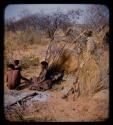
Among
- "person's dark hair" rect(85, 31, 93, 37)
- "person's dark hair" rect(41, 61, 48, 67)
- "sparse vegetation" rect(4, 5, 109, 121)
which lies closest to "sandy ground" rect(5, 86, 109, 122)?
"sparse vegetation" rect(4, 5, 109, 121)

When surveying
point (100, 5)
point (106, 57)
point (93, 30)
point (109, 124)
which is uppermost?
point (100, 5)

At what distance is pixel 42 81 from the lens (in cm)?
76

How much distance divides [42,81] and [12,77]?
131mm

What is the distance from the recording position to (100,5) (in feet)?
2.49

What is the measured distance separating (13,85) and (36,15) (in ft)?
1.06

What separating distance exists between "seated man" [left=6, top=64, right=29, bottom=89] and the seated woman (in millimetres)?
63

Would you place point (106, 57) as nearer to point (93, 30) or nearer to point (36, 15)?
point (93, 30)

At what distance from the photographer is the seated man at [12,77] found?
760mm

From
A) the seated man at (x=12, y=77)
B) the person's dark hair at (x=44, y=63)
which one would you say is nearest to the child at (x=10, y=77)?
the seated man at (x=12, y=77)

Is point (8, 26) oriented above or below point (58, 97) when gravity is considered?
above

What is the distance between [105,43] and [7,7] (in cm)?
45

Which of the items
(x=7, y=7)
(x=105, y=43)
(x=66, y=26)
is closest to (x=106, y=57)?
(x=105, y=43)

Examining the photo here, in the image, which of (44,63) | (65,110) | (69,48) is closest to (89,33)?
(69,48)

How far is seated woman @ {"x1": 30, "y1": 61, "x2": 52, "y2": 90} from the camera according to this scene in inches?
30.0
